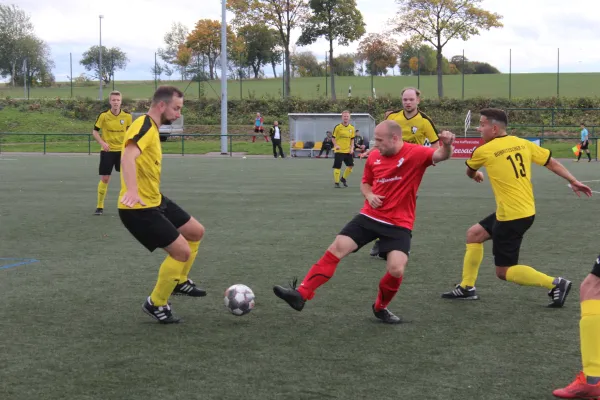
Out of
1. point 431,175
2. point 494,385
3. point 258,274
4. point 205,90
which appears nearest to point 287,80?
point 205,90

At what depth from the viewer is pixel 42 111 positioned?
53.0m

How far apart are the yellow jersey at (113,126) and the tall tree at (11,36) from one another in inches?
2973

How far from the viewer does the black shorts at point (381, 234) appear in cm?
561

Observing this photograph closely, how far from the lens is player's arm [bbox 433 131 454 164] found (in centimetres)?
520

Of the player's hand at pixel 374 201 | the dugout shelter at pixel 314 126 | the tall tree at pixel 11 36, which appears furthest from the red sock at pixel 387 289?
the tall tree at pixel 11 36

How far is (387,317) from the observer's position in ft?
18.8

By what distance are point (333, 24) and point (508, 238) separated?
52129mm

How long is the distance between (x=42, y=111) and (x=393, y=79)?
3103cm

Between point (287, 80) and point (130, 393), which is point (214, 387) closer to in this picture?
point (130, 393)

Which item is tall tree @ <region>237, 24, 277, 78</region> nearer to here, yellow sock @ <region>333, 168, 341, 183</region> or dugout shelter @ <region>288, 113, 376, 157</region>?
dugout shelter @ <region>288, 113, 376, 157</region>

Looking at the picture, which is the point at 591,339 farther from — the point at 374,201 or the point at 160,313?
the point at 160,313

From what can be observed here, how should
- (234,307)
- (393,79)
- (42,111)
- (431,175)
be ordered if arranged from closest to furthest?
1. (234,307)
2. (431,175)
3. (42,111)
4. (393,79)

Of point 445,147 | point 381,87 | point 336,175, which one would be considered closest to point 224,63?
point 336,175

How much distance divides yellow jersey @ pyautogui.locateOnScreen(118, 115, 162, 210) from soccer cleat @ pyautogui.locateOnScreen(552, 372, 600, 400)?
324cm
